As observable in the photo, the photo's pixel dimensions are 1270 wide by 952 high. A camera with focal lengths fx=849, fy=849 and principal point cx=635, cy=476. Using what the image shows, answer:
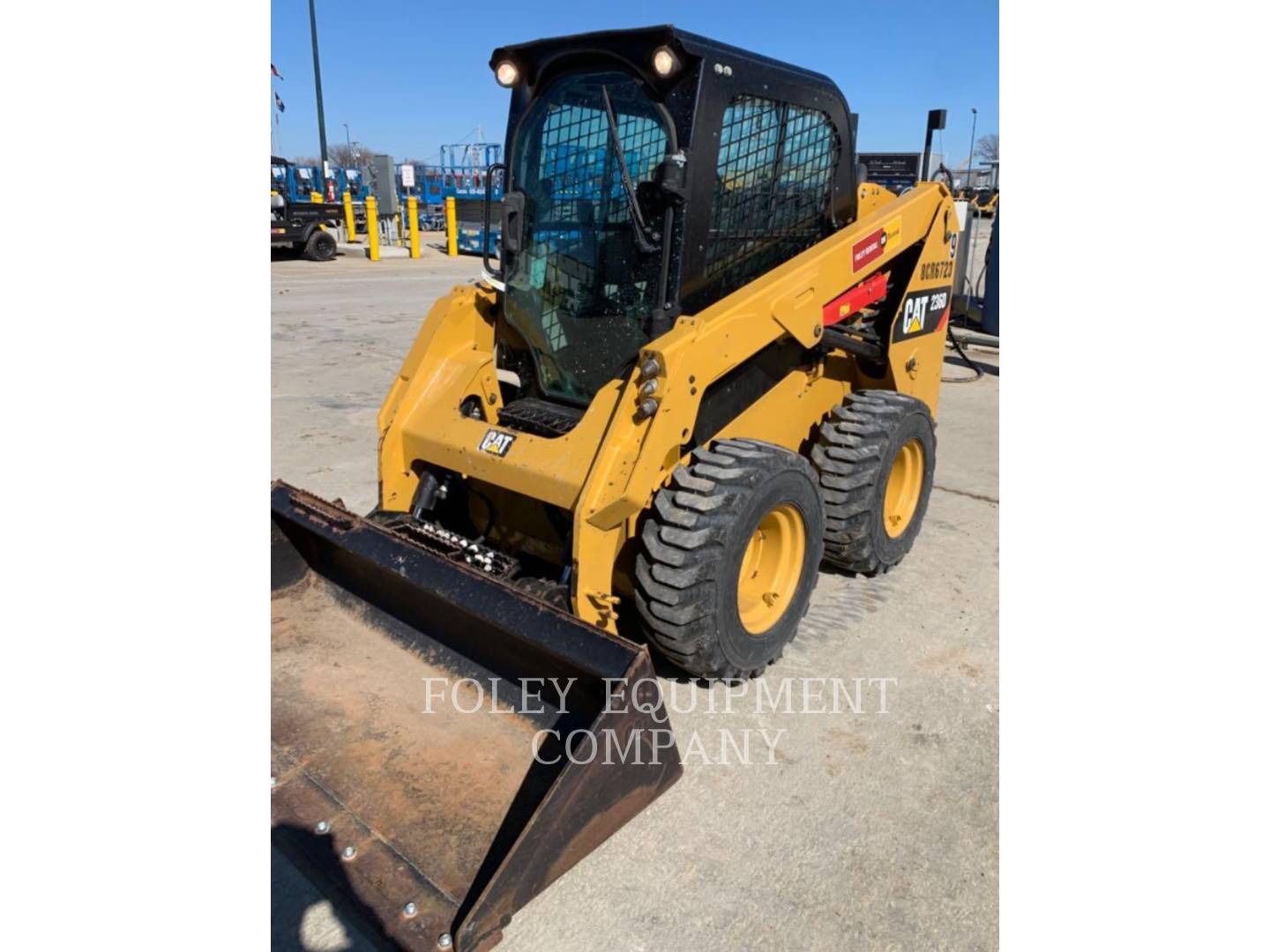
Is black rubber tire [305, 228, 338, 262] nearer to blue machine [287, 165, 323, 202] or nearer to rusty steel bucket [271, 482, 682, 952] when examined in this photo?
blue machine [287, 165, 323, 202]

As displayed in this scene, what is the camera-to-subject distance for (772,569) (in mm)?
3387

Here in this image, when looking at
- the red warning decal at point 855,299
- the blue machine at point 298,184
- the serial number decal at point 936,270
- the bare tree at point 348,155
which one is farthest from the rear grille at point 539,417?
the bare tree at point 348,155

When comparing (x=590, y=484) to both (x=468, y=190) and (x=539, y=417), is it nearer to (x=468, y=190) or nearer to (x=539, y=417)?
(x=539, y=417)

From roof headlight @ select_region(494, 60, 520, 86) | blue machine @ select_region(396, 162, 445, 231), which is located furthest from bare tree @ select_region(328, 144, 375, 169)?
roof headlight @ select_region(494, 60, 520, 86)

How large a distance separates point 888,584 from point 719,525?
1.67 meters

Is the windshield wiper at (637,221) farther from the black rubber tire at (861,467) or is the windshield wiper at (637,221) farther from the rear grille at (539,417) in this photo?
the black rubber tire at (861,467)

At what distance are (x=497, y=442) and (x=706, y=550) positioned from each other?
0.95 metres

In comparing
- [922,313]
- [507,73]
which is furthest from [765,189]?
[922,313]

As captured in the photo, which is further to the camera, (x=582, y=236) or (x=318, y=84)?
(x=318, y=84)

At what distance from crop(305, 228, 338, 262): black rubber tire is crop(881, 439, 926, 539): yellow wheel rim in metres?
17.6

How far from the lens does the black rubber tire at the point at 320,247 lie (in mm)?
18891

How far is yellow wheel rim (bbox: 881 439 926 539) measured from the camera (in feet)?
13.9

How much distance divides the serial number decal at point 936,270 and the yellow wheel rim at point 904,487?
0.87m

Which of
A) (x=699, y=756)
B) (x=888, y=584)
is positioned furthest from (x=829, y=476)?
(x=699, y=756)
